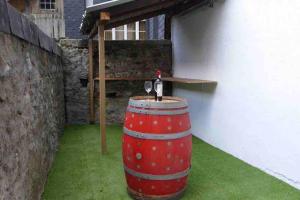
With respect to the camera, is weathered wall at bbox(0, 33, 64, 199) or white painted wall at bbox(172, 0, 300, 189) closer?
weathered wall at bbox(0, 33, 64, 199)

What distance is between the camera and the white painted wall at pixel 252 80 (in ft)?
9.68

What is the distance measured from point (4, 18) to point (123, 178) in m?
2.17

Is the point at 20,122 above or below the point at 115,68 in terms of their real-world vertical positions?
below

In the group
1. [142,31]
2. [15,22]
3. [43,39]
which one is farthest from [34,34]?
[142,31]

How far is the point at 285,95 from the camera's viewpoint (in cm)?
301

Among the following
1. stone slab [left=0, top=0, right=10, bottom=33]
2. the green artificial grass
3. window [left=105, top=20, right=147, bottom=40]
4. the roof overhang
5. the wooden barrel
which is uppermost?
window [left=105, top=20, right=147, bottom=40]

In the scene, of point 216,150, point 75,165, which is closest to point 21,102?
point 75,165

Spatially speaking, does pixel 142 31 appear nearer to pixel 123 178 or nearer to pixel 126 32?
pixel 126 32

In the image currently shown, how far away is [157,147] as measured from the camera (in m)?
2.49

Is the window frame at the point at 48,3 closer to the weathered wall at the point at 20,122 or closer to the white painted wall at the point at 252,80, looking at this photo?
the white painted wall at the point at 252,80

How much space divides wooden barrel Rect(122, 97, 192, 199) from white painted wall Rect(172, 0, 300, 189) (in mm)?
1114

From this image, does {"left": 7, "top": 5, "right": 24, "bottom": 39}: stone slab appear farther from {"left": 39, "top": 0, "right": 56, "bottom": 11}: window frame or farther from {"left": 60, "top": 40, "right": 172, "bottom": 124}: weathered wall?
{"left": 39, "top": 0, "right": 56, "bottom": 11}: window frame

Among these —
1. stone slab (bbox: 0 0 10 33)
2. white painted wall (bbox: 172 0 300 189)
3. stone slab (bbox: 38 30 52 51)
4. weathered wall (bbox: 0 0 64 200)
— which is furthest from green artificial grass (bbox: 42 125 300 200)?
stone slab (bbox: 0 0 10 33)

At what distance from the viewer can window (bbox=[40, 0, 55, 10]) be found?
316 inches
